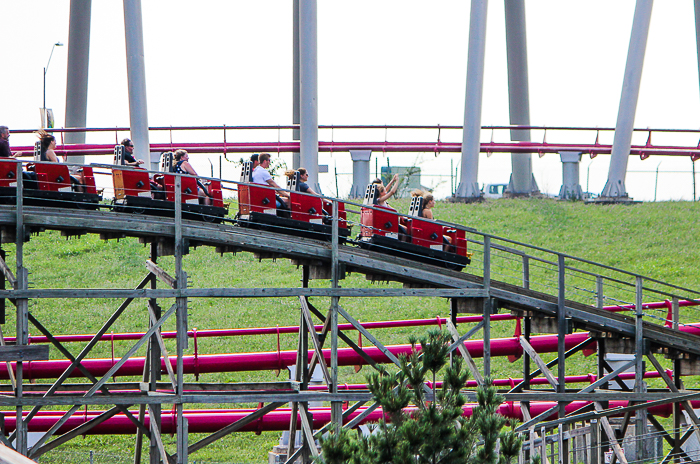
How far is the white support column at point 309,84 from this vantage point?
71.4ft

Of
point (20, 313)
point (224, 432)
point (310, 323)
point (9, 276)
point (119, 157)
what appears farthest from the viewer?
point (119, 157)

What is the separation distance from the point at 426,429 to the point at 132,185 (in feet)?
25.5

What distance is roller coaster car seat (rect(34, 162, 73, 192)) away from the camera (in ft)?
43.7

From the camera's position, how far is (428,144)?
→ 3344 cm

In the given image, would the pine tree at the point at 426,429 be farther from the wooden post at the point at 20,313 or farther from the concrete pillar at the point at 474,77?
the concrete pillar at the point at 474,77

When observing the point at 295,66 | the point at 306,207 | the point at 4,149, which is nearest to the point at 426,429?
the point at 306,207

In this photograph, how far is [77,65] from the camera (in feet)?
110

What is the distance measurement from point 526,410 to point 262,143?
1974 cm

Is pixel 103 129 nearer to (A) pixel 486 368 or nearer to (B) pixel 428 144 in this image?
(B) pixel 428 144

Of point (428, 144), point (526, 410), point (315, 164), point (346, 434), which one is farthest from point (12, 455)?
point (428, 144)

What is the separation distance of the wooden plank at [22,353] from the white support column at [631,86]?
2289 centimetres

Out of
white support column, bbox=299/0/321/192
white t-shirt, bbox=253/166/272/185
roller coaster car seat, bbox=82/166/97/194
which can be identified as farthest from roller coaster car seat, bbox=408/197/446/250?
white support column, bbox=299/0/321/192

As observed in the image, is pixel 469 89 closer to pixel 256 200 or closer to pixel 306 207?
pixel 306 207

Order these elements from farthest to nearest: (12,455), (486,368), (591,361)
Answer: (591,361) < (486,368) < (12,455)
